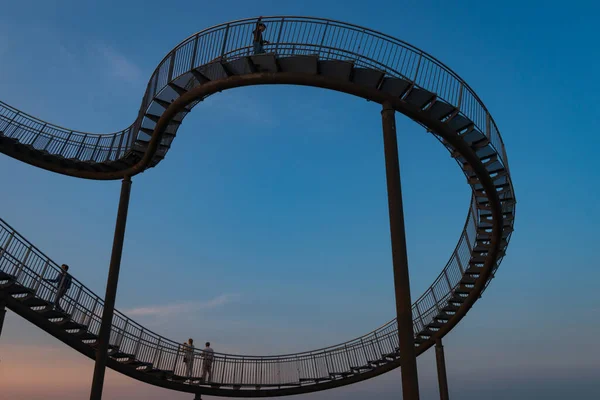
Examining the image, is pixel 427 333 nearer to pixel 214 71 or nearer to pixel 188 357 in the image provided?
pixel 188 357

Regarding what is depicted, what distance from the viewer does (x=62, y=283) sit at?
15039 mm

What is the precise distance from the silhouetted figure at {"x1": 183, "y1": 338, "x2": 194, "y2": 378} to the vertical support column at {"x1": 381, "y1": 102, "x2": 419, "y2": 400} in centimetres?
1102

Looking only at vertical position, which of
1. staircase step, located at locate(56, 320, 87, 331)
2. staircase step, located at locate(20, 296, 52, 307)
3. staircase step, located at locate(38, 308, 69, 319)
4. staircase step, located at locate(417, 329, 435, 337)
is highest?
staircase step, located at locate(417, 329, 435, 337)

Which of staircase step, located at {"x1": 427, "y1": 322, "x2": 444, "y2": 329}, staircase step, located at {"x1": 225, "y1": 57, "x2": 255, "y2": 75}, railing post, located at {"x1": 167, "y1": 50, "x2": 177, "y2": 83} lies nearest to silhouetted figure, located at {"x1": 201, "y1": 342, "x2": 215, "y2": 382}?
staircase step, located at {"x1": 427, "y1": 322, "x2": 444, "y2": 329}

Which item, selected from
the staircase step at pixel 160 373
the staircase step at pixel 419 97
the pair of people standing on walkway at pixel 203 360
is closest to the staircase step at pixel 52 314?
the staircase step at pixel 160 373

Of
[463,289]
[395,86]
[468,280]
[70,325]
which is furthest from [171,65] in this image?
[463,289]

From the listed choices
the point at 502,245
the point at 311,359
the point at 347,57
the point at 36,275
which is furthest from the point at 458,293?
the point at 36,275

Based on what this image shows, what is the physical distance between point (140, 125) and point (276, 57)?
6.83 meters

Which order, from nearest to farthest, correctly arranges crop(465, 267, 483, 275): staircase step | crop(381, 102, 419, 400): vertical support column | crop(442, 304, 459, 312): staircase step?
1. crop(381, 102, 419, 400): vertical support column
2. crop(465, 267, 483, 275): staircase step
3. crop(442, 304, 459, 312): staircase step

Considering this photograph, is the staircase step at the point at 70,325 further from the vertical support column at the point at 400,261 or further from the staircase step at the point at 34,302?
the vertical support column at the point at 400,261

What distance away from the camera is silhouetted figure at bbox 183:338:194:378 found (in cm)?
1936

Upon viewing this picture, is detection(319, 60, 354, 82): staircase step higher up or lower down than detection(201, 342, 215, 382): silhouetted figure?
higher up

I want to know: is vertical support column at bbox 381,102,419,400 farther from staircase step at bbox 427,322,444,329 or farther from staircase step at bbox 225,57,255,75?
staircase step at bbox 427,322,444,329

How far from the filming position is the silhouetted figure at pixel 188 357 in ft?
63.5
